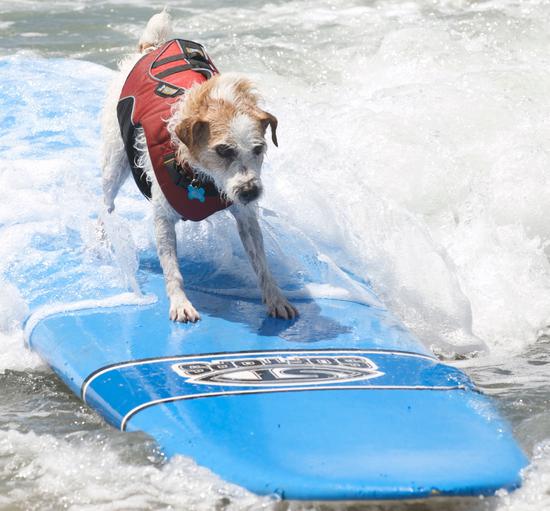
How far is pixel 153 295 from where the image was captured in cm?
518

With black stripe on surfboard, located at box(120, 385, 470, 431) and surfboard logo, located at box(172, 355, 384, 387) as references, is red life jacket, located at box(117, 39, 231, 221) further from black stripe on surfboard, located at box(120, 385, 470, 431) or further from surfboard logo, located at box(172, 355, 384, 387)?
black stripe on surfboard, located at box(120, 385, 470, 431)

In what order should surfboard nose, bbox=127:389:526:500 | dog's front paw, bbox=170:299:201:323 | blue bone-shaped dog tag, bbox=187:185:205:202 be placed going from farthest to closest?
dog's front paw, bbox=170:299:201:323, blue bone-shaped dog tag, bbox=187:185:205:202, surfboard nose, bbox=127:389:526:500

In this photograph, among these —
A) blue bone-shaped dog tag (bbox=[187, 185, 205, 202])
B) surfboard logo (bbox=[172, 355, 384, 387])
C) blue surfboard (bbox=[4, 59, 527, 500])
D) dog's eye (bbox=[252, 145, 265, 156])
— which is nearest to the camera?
blue surfboard (bbox=[4, 59, 527, 500])

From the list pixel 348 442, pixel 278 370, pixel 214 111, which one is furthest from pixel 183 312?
pixel 348 442

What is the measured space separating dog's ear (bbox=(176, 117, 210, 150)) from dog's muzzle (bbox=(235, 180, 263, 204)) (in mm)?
275

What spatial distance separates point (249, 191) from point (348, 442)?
1.26 metres

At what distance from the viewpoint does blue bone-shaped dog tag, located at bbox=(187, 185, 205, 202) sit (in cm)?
471

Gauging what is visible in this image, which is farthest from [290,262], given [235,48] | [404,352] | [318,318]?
[235,48]

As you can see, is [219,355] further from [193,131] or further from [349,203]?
[349,203]

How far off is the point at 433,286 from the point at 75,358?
7.01 ft

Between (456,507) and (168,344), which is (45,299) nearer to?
(168,344)

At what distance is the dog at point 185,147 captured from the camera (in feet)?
14.4

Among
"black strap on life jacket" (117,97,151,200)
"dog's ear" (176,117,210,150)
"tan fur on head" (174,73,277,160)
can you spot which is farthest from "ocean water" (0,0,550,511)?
"dog's ear" (176,117,210,150)

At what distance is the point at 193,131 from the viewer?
4.40 m
